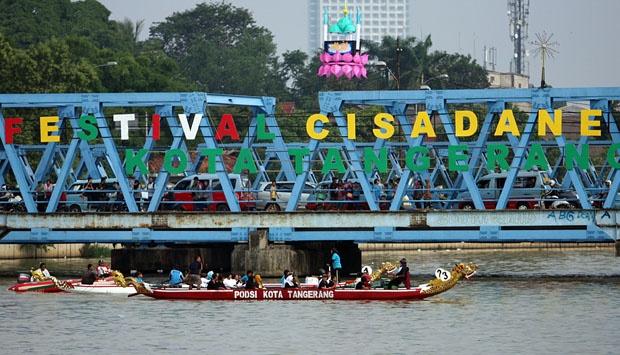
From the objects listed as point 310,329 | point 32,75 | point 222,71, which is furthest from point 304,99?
point 310,329

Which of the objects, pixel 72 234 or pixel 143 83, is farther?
pixel 143 83

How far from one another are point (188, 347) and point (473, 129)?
18794mm

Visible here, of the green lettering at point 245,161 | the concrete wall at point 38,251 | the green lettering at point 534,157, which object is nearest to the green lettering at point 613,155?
the green lettering at point 534,157

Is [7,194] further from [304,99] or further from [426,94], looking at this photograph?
[304,99]

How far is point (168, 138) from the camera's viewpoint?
11012cm

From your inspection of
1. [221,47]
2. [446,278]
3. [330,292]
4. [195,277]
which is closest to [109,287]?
[195,277]

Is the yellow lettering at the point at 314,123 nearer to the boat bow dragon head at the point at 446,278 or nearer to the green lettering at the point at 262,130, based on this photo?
the green lettering at the point at 262,130

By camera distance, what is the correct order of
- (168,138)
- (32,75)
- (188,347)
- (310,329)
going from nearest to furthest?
(188,347), (310,329), (32,75), (168,138)

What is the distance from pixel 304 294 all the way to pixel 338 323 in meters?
4.75

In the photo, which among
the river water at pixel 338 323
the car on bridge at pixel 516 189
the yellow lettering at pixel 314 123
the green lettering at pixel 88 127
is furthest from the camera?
the car on bridge at pixel 516 189

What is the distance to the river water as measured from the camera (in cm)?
4703

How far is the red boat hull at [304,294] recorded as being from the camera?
2232 inches

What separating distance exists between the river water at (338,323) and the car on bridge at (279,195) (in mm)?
6738

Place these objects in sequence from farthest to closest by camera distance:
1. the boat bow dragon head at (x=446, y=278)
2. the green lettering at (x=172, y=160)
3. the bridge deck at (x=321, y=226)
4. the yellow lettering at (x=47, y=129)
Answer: the yellow lettering at (x=47, y=129)
the green lettering at (x=172, y=160)
the bridge deck at (x=321, y=226)
the boat bow dragon head at (x=446, y=278)
